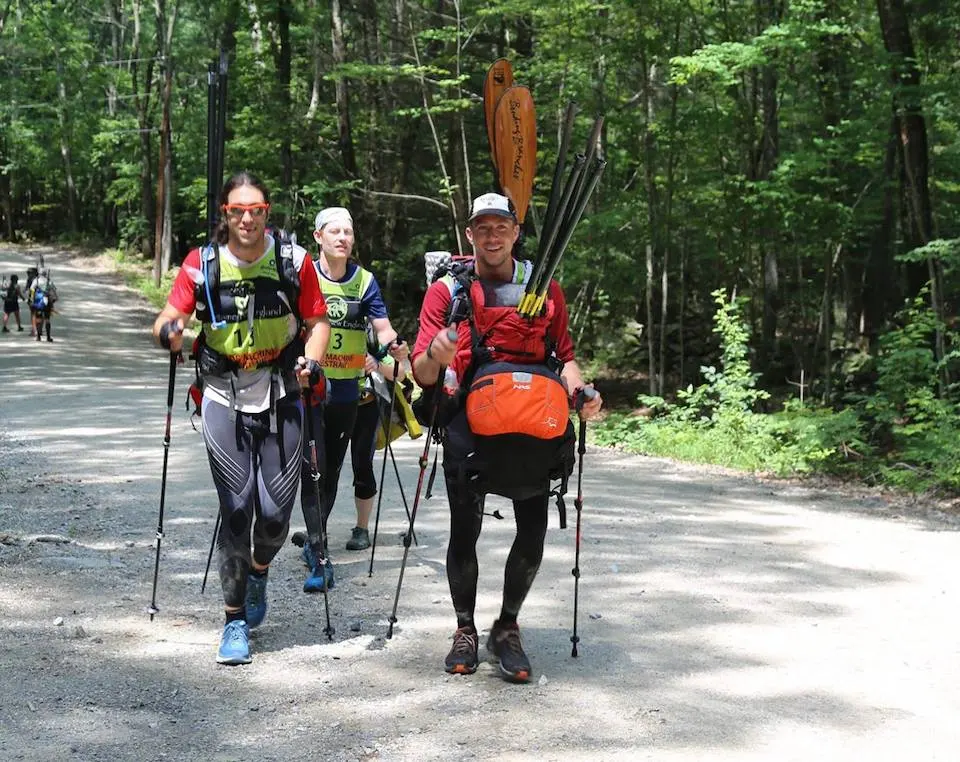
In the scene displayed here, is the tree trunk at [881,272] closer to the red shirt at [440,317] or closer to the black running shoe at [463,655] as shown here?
the red shirt at [440,317]

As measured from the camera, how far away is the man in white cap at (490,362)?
15.1ft

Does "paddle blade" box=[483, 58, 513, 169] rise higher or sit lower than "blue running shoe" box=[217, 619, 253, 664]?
higher

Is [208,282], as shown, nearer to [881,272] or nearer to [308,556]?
[308,556]

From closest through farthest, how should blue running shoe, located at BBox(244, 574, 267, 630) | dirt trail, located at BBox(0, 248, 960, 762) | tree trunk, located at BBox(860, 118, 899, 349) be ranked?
1. dirt trail, located at BBox(0, 248, 960, 762)
2. blue running shoe, located at BBox(244, 574, 267, 630)
3. tree trunk, located at BBox(860, 118, 899, 349)

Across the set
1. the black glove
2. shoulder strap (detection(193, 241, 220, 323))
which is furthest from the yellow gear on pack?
the black glove

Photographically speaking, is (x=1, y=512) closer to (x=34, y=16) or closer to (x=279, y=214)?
(x=279, y=214)

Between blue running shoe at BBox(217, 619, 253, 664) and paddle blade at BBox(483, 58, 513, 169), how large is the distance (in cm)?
572

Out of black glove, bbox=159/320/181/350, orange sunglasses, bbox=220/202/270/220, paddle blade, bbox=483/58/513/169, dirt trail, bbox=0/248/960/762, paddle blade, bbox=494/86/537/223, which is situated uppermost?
paddle blade, bbox=483/58/513/169

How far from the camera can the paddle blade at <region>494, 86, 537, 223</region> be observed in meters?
9.55

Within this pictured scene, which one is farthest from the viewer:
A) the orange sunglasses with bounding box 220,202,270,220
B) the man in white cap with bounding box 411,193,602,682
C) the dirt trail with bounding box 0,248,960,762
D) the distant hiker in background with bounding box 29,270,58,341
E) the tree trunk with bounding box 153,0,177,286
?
the tree trunk with bounding box 153,0,177,286

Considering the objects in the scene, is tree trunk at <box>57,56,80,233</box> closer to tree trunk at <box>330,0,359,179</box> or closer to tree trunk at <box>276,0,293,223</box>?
tree trunk at <box>276,0,293,223</box>

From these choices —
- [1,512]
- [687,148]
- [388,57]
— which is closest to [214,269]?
[1,512]


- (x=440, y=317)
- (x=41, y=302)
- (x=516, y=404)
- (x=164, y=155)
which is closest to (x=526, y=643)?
(x=516, y=404)

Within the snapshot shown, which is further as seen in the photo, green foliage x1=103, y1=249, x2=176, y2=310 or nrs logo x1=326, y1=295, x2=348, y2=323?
green foliage x1=103, y1=249, x2=176, y2=310
